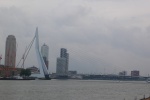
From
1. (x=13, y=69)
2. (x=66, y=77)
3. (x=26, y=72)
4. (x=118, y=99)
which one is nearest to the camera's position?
(x=118, y=99)

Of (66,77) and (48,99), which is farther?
(66,77)

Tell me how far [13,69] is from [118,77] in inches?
2153

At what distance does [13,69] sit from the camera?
115062mm

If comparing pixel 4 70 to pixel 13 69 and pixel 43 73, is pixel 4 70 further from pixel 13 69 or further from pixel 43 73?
pixel 43 73

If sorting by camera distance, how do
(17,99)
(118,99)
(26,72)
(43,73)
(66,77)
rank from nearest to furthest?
1. (17,99)
2. (118,99)
3. (43,73)
4. (26,72)
5. (66,77)

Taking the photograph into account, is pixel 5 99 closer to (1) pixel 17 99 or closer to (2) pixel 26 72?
(1) pixel 17 99

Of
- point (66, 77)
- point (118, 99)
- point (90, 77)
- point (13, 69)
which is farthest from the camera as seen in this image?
point (90, 77)

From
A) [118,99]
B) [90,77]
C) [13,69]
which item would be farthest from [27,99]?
[90,77]

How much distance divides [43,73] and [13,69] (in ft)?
67.5

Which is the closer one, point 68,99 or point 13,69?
point 68,99

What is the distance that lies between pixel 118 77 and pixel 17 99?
125 meters

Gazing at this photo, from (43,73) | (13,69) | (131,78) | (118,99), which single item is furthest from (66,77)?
(118,99)

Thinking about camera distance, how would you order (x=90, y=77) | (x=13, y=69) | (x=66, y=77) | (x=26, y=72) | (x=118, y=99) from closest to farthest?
(x=118, y=99)
(x=26, y=72)
(x=13, y=69)
(x=66, y=77)
(x=90, y=77)

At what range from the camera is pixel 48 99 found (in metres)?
32.6
